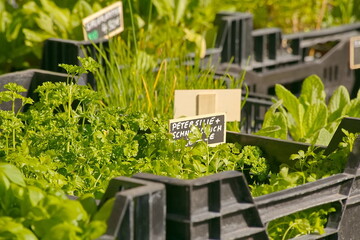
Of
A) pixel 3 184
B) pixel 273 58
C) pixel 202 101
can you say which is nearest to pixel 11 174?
pixel 3 184

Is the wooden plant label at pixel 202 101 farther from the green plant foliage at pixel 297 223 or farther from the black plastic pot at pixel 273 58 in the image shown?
the black plastic pot at pixel 273 58

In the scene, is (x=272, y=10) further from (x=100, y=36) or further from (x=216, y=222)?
(x=216, y=222)

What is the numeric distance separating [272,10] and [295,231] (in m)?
3.75

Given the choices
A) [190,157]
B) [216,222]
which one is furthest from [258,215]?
[190,157]

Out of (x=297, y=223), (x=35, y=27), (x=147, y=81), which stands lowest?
(x=297, y=223)

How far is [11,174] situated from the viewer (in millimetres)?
1858

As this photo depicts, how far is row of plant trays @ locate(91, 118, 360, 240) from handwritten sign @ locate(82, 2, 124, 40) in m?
1.65

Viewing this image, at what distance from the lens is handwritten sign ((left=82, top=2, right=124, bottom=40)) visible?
3568mm

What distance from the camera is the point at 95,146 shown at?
2297 millimetres

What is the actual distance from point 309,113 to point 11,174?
1.53 meters

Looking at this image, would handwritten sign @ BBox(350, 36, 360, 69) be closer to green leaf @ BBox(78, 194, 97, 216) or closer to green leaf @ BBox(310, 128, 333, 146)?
green leaf @ BBox(310, 128, 333, 146)

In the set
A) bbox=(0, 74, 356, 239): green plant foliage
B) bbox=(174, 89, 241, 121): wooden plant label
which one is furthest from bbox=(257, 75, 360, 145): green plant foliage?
bbox=(0, 74, 356, 239): green plant foliage

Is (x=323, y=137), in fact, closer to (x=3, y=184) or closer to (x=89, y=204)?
(x=89, y=204)

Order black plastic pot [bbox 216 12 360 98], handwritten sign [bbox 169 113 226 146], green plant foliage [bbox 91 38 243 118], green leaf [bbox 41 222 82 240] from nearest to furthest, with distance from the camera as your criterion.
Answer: green leaf [bbox 41 222 82 240], handwritten sign [bbox 169 113 226 146], green plant foliage [bbox 91 38 243 118], black plastic pot [bbox 216 12 360 98]
